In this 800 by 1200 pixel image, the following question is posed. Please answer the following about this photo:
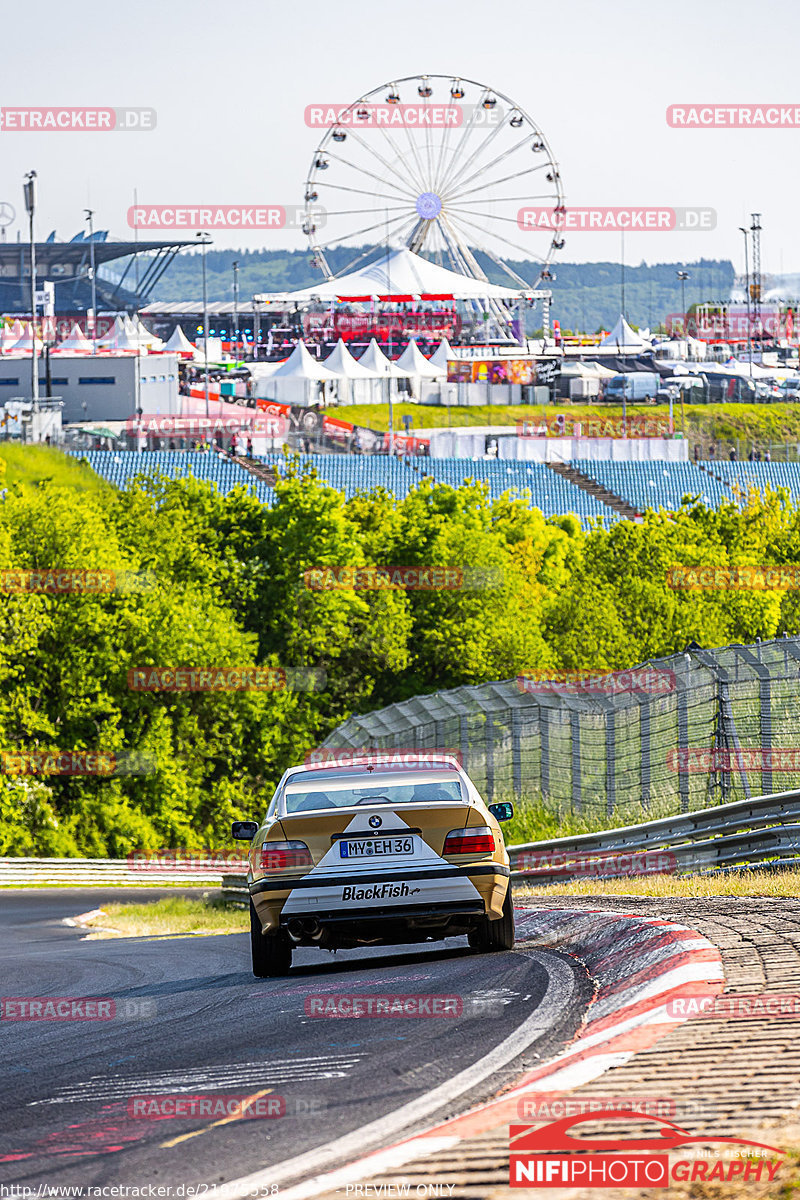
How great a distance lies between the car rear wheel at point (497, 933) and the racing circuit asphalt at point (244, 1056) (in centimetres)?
12

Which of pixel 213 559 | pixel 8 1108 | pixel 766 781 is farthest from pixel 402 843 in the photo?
pixel 213 559

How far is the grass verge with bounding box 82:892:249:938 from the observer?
66.3 ft

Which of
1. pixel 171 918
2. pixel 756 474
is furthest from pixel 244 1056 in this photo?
pixel 756 474

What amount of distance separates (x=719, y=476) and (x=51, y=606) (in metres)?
49.1

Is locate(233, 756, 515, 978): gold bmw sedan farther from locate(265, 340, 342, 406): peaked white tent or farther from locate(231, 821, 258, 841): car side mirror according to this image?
locate(265, 340, 342, 406): peaked white tent

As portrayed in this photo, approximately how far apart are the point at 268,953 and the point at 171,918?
13.1 metres

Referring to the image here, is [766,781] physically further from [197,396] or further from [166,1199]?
[197,396]

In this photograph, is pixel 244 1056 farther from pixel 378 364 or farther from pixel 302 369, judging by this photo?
pixel 378 364

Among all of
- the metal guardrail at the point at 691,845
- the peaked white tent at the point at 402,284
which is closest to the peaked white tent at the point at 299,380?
the peaked white tent at the point at 402,284

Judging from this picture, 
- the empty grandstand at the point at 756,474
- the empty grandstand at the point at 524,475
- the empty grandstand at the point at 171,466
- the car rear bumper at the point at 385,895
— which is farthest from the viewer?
the empty grandstand at the point at 756,474

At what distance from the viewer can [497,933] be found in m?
10.0

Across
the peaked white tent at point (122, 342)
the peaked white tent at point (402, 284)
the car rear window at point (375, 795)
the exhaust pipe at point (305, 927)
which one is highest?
the peaked white tent at point (402, 284)

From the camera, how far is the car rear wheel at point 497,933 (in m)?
9.92

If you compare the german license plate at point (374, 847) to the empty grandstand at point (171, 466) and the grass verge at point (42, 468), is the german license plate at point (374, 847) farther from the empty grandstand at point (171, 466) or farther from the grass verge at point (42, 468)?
the empty grandstand at point (171, 466)
